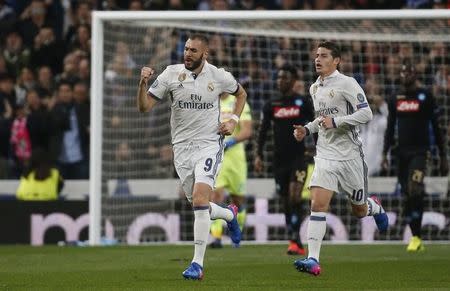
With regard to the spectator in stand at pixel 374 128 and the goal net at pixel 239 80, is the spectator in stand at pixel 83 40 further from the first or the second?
the spectator in stand at pixel 374 128

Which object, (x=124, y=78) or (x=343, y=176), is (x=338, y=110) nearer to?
(x=343, y=176)

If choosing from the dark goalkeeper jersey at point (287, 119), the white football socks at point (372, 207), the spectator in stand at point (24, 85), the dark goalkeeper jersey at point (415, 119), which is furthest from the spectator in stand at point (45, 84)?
the white football socks at point (372, 207)

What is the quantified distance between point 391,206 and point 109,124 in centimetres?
434

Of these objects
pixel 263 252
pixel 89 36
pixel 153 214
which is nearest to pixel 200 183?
pixel 263 252

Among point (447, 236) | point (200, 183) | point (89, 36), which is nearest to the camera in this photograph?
point (200, 183)

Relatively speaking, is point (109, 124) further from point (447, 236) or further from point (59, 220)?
point (447, 236)

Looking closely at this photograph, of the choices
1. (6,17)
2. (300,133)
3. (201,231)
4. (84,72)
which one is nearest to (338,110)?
(300,133)

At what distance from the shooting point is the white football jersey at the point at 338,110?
1210cm

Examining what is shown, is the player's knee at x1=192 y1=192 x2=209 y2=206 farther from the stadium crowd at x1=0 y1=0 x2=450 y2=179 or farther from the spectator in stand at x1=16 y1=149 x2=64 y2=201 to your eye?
the spectator in stand at x1=16 y1=149 x2=64 y2=201

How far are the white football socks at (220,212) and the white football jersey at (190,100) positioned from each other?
73cm

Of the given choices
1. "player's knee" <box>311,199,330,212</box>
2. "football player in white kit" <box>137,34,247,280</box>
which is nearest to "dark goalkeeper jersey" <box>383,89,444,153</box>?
"player's knee" <box>311,199,330,212</box>

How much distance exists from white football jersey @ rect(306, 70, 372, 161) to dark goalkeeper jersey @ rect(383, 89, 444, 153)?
3842mm

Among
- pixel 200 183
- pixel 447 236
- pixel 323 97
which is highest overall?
pixel 323 97

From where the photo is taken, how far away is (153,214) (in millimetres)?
18953
